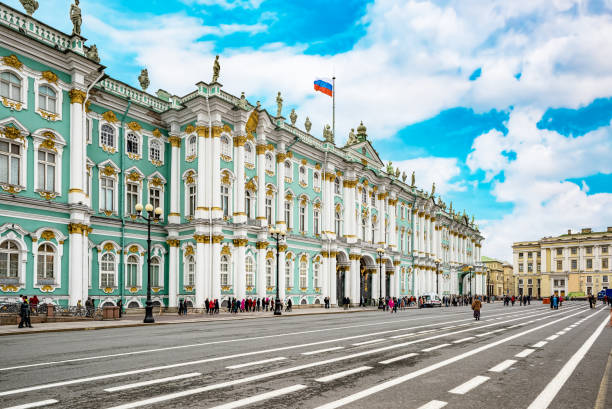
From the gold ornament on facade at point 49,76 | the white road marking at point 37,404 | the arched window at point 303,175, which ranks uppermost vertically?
the gold ornament on facade at point 49,76

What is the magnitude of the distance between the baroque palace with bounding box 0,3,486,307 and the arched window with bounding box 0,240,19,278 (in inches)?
2.3

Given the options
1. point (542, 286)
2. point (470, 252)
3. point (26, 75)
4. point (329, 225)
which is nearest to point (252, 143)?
point (329, 225)

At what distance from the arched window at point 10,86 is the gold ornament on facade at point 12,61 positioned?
516 mm

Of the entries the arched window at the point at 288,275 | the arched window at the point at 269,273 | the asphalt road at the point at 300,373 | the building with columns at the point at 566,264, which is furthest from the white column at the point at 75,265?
the building with columns at the point at 566,264

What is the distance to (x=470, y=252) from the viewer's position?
106 m

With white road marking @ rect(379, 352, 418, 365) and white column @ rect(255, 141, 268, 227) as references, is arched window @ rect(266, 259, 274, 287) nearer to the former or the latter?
white column @ rect(255, 141, 268, 227)

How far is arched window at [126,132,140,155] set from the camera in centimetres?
3647

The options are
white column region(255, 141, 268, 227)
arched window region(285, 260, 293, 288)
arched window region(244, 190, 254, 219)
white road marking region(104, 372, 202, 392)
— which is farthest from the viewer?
arched window region(285, 260, 293, 288)

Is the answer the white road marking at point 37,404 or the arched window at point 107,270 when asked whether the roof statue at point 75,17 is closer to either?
the arched window at point 107,270

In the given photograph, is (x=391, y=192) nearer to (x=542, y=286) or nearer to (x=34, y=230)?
(x=34, y=230)

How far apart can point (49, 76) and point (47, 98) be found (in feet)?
4.51

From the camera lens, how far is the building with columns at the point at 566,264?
13050 centimetres

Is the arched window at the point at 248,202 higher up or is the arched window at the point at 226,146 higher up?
the arched window at the point at 226,146

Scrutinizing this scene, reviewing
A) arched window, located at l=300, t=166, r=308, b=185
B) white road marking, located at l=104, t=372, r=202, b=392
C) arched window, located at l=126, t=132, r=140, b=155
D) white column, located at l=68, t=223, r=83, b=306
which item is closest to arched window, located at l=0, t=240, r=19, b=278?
white column, located at l=68, t=223, r=83, b=306
